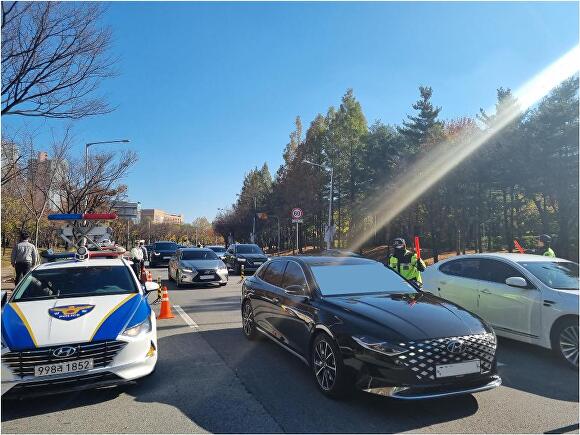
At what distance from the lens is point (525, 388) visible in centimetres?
478

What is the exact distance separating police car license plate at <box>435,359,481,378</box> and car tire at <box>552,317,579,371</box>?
7.48 ft

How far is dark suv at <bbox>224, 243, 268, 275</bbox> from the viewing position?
20656mm

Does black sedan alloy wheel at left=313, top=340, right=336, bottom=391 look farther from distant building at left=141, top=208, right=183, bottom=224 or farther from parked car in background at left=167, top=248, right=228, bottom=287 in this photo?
distant building at left=141, top=208, right=183, bottom=224

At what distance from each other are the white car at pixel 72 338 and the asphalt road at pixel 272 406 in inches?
12.5

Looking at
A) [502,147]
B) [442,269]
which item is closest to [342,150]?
[502,147]

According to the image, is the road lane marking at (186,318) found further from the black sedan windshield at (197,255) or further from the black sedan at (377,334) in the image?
the black sedan windshield at (197,255)

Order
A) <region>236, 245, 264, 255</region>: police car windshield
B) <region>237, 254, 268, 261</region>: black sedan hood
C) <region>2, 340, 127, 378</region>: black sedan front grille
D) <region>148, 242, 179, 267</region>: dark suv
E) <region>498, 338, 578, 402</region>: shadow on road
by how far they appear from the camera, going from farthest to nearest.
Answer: <region>148, 242, 179, 267</region>: dark suv
<region>236, 245, 264, 255</region>: police car windshield
<region>237, 254, 268, 261</region>: black sedan hood
<region>498, 338, 578, 402</region>: shadow on road
<region>2, 340, 127, 378</region>: black sedan front grille

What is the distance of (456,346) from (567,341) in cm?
257

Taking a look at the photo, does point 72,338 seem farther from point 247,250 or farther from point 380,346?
point 247,250

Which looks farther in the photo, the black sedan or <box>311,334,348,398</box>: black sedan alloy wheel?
<box>311,334,348,398</box>: black sedan alloy wheel

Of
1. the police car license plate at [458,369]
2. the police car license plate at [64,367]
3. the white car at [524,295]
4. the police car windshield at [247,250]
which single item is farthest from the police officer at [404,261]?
the police car windshield at [247,250]

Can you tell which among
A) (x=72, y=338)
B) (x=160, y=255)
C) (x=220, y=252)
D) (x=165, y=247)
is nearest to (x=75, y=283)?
(x=72, y=338)

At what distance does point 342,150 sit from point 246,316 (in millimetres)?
37641

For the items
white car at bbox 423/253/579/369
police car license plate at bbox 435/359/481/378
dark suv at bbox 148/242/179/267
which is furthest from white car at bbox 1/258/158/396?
dark suv at bbox 148/242/179/267
